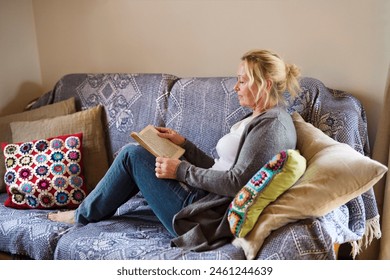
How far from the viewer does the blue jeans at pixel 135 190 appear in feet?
5.74

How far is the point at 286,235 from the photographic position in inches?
55.9

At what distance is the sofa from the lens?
1441 mm

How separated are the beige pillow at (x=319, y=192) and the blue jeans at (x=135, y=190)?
316mm

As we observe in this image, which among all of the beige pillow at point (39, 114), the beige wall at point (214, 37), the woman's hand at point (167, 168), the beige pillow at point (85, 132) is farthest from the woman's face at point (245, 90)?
the beige pillow at point (39, 114)

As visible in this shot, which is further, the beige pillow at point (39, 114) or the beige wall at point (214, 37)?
the beige pillow at point (39, 114)

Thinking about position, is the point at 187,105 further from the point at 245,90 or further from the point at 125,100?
the point at 245,90

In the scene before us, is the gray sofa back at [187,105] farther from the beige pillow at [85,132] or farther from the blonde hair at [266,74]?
the blonde hair at [266,74]

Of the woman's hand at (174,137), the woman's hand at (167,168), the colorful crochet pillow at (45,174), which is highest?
the woman's hand at (174,137)

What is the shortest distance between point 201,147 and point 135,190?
0.35 meters

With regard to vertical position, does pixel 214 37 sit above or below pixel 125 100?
above

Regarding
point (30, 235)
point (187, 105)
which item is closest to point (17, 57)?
point (187, 105)

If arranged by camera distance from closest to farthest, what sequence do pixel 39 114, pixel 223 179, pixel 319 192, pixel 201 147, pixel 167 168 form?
pixel 319 192
pixel 223 179
pixel 167 168
pixel 201 147
pixel 39 114

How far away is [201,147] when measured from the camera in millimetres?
2068

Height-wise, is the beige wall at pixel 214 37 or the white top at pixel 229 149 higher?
the beige wall at pixel 214 37
